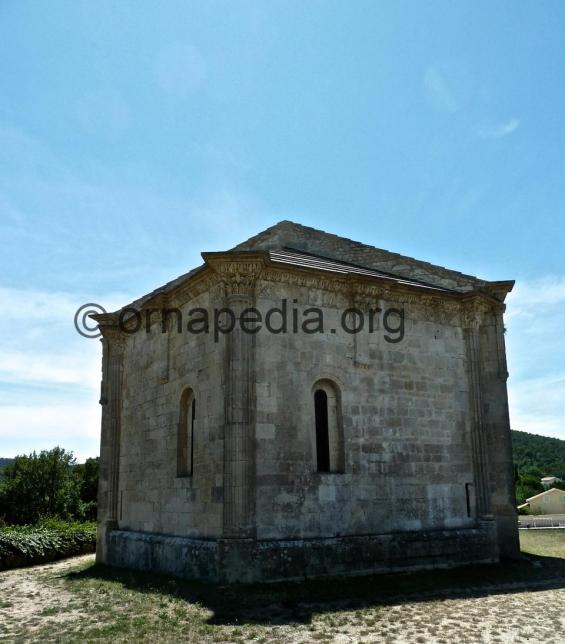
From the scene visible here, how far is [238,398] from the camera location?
12203 mm

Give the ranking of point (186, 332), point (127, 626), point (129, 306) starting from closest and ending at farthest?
1. point (127, 626)
2. point (186, 332)
3. point (129, 306)

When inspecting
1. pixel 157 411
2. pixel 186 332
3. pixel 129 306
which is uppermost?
pixel 129 306

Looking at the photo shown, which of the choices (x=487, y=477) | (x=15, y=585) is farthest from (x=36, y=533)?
(x=487, y=477)

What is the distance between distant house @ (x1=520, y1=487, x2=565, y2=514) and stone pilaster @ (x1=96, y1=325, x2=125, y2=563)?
3462 cm

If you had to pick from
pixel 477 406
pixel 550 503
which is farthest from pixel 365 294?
pixel 550 503

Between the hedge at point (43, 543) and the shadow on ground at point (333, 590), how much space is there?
399 cm

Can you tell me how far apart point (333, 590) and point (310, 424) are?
10.9ft

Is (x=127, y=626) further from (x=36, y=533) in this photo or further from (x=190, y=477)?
(x=36, y=533)

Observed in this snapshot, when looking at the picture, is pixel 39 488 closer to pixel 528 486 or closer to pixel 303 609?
pixel 303 609

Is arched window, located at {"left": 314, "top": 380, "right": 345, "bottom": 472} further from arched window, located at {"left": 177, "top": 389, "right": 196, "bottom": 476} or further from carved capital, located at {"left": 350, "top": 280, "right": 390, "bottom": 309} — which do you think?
arched window, located at {"left": 177, "top": 389, "right": 196, "bottom": 476}

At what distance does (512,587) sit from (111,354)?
484 inches

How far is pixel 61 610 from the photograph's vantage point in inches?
424

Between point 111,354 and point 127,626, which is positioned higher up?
point 111,354

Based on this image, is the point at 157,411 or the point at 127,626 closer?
the point at 127,626
